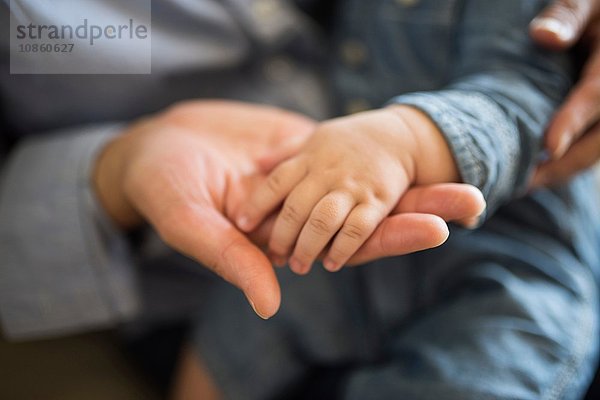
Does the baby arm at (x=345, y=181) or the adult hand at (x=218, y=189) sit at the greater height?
the baby arm at (x=345, y=181)

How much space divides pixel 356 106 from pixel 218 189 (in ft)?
0.76

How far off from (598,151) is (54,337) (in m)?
0.59

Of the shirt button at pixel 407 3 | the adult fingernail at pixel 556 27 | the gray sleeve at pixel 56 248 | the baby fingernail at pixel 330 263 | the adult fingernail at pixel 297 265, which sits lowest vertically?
the gray sleeve at pixel 56 248

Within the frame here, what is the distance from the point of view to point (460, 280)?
51 cm

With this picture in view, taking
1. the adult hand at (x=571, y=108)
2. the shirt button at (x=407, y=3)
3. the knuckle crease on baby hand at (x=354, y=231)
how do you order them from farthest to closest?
the shirt button at (x=407, y=3) → the adult hand at (x=571, y=108) → the knuckle crease on baby hand at (x=354, y=231)

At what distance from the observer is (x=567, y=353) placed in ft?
1.51

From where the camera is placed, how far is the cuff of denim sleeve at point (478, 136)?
387 mm

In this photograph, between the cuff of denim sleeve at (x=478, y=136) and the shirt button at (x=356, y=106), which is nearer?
the cuff of denim sleeve at (x=478, y=136)

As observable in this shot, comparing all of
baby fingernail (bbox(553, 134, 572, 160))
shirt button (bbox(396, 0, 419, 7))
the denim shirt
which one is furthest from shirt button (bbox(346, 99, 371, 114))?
baby fingernail (bbox(553, 134, 572, 160))

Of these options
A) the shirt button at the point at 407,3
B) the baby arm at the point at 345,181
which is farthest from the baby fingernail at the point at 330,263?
the shirt button at the point at 407,3

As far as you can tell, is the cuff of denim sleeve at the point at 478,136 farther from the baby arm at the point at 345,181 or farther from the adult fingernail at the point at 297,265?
the adult fingernail at the point at 297,265

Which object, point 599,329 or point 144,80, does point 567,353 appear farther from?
point 144,80

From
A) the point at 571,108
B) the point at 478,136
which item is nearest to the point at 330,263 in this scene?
the point at 478,136

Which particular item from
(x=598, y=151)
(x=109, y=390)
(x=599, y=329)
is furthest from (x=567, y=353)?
(x=109, y=390)
